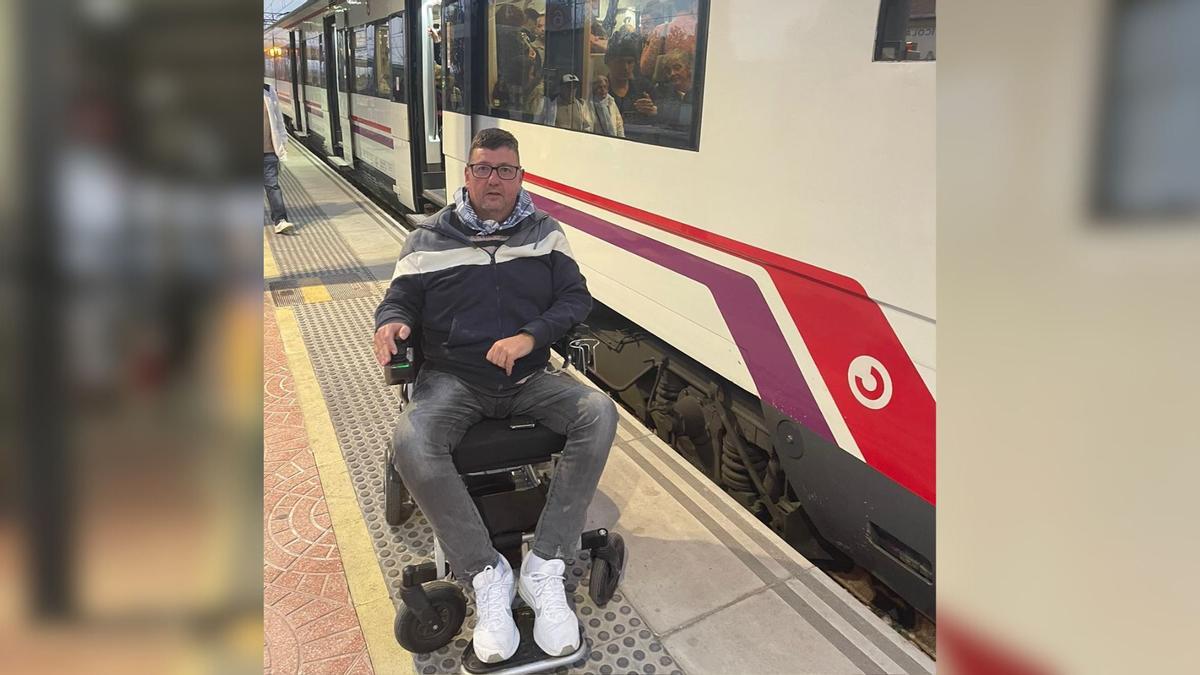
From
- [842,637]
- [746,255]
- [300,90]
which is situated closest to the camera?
[842,637]

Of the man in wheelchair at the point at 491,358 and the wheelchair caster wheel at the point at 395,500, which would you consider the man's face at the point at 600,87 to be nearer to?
the man in wheelchair at the point at 491,358

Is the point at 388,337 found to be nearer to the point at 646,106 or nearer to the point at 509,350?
the point at 509,350

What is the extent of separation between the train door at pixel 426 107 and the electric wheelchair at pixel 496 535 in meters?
5.79

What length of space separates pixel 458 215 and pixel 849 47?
1.25m

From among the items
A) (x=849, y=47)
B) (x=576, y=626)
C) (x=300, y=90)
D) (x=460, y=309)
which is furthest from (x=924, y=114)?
(x=300, y=90)

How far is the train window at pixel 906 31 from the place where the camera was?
6.84 ft

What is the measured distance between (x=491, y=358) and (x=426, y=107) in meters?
6.34

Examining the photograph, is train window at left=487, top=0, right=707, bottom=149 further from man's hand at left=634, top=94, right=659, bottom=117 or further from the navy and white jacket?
the navy and white jacket

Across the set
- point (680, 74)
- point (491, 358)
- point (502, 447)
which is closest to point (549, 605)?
point (502, 447)
